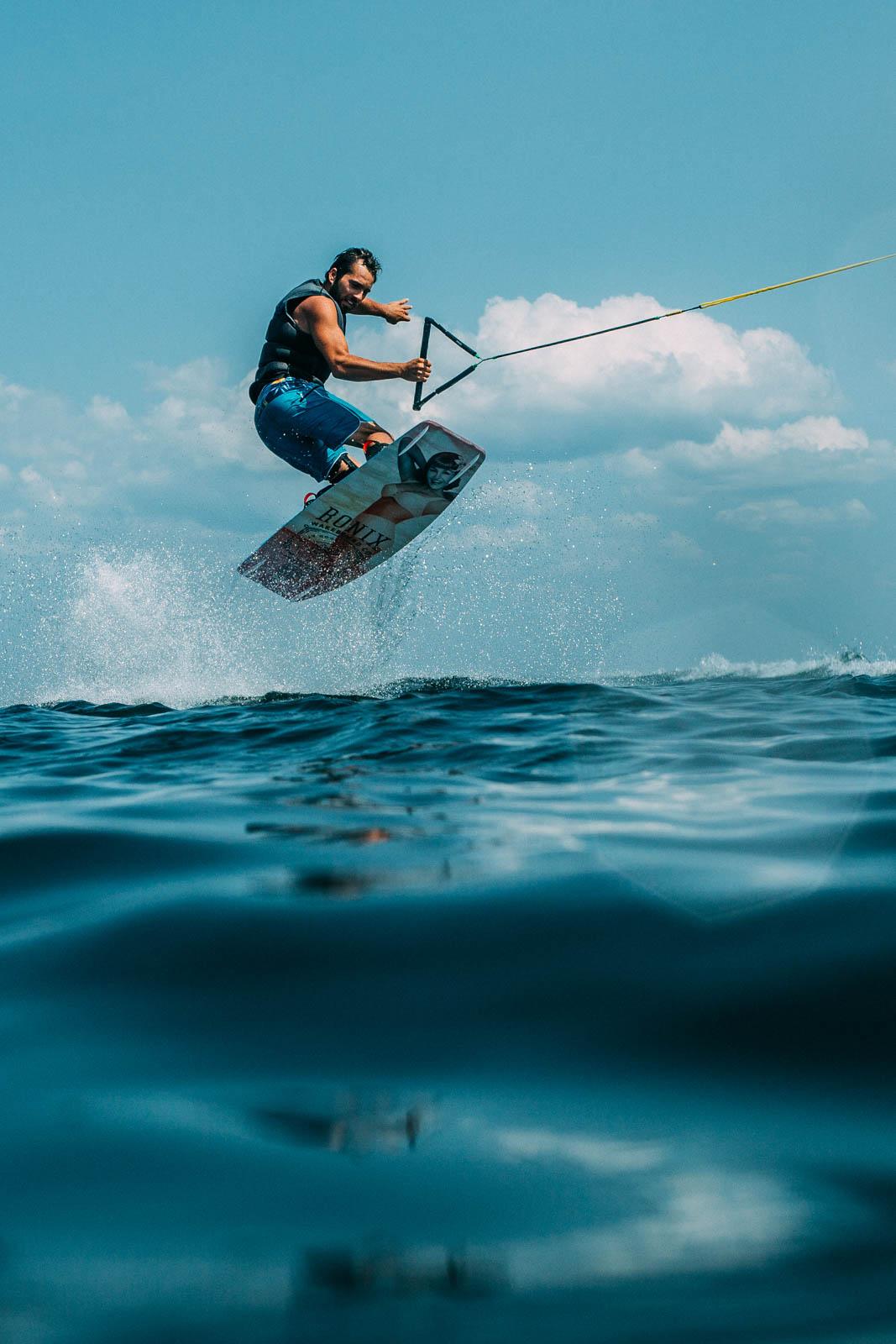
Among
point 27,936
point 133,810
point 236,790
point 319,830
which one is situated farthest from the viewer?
point 236,790

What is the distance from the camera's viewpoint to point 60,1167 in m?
1.28

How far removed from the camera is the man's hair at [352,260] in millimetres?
9578

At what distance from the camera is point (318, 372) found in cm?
976

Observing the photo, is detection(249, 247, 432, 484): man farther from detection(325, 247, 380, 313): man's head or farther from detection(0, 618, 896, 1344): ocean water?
detection(0, 618, 896, 1344): ocean water

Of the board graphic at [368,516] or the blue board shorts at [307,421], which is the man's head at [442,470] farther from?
the blue board shorts at [307,421]

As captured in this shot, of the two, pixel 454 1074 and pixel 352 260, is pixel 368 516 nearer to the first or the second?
pixel 352 260

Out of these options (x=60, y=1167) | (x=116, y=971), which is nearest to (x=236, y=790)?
(x=116, y=971)

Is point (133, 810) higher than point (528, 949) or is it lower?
higher

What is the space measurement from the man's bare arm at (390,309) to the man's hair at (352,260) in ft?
0.88

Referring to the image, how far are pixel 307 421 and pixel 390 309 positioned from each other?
147 cm

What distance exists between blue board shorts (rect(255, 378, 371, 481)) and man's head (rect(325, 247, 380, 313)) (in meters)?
0.88

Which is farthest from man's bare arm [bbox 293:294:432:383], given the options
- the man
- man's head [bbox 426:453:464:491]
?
man's head [bbox 426:453:464:491]

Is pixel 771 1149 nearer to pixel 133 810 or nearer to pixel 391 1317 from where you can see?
pixel 391 1317

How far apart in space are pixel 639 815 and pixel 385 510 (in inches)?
265
